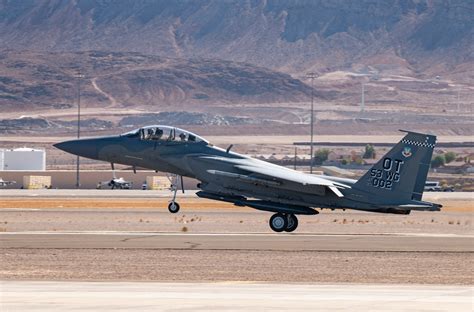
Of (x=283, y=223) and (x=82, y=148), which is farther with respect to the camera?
(x=82, y=148)

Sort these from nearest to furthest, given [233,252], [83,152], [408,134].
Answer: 1. [233,252]
2. [408,134]
3. [83,152]

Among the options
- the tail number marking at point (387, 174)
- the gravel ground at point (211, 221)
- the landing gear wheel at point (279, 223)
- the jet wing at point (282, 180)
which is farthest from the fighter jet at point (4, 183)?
the tail number marking at point (387, 174)

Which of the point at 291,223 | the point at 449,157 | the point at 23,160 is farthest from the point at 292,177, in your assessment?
the point at 449,157

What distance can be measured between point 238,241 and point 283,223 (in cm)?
534

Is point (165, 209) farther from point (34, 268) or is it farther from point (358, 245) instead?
point (34, 268)

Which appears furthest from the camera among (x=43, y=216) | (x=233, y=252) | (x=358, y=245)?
(x=43, y=216)

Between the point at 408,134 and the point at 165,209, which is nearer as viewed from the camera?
the point at 408,134

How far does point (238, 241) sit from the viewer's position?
4181cm

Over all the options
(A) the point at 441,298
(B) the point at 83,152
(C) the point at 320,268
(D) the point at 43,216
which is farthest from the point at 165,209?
(A) the point at 441,298

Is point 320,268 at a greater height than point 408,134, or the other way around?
point 408,134

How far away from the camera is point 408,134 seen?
4569 cm

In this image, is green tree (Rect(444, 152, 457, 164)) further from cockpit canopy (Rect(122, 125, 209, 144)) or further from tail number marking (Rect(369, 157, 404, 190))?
tail number marking (Rect(369, 157, 404, 190))

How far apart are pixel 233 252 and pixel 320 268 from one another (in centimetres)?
457

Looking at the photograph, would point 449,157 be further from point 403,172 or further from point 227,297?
point 227,297
